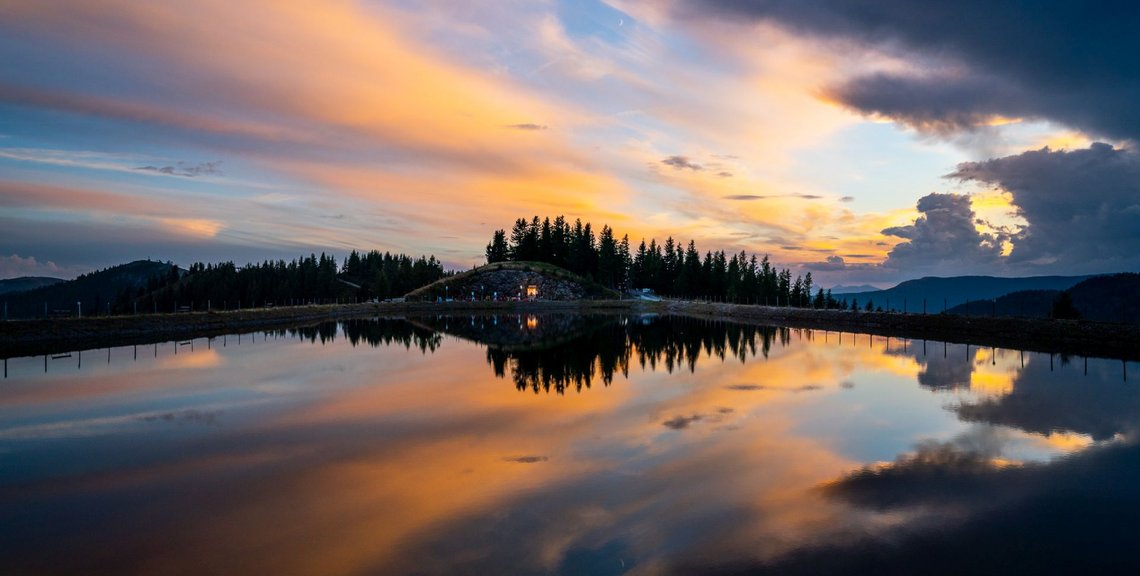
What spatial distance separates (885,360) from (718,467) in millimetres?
25761

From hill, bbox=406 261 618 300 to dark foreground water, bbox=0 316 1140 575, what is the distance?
10772cm

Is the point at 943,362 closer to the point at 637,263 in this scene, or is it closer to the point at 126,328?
the point at 126,328

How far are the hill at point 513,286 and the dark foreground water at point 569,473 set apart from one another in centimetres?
10772

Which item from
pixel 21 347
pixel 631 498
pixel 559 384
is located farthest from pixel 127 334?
pixel 631 498

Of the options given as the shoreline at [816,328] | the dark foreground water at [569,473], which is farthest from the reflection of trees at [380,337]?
the dark foreground water at [569,473]

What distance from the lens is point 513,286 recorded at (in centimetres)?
13900

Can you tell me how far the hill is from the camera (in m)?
136

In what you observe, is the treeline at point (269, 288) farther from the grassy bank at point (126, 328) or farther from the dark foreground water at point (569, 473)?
the dark foreground water at point (569, 473)

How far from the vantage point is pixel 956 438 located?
54.5 ft

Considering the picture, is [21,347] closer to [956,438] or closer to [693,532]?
Result: [693,532]

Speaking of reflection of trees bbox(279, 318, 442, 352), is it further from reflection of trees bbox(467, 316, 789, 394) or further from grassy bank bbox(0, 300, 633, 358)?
grassy bank bbox(0, 300, 633, 358)

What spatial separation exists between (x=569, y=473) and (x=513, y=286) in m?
126

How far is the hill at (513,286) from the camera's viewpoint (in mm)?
136500

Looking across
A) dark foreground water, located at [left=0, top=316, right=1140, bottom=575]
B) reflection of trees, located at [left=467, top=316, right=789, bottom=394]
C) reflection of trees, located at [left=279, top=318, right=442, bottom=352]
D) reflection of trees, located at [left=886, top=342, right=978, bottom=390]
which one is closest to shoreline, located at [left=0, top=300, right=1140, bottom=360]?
reflection of trees, located at [left=886, top=342, right=978, bottom=390]
